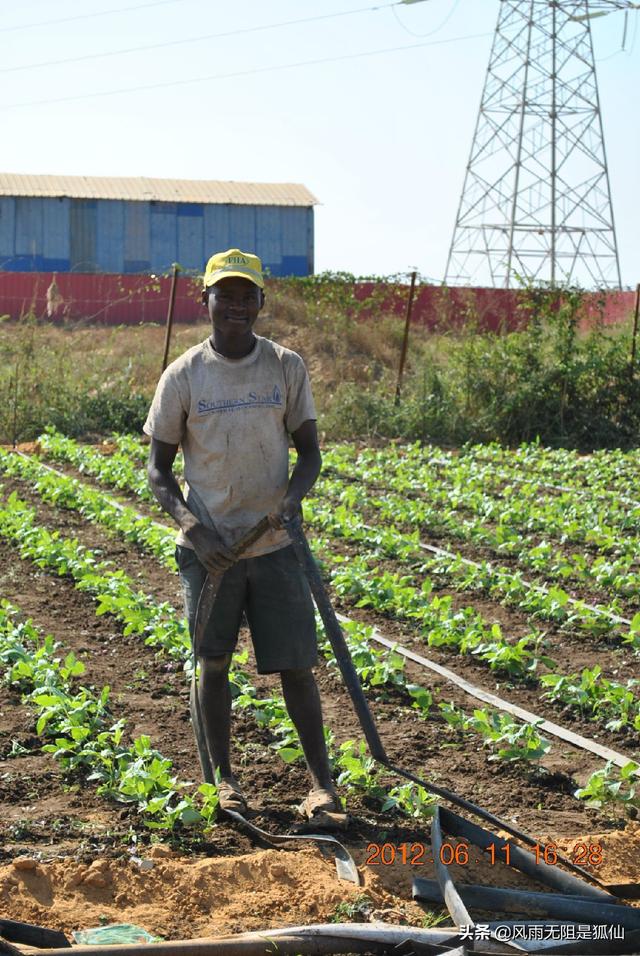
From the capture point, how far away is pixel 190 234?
33.8m

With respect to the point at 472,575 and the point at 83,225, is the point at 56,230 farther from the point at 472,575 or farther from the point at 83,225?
the point at 472,575

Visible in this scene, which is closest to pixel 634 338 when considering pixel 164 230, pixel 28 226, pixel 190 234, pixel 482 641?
pixel 482 641

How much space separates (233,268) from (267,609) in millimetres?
1165

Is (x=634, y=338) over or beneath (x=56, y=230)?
beneath

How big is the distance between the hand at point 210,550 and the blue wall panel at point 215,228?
100ft

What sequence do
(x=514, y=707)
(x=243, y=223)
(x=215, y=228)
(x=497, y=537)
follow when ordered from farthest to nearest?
(x=243, y=223) → (x=215, y=228) → (x=497, y=537) → (x=514, y=707)

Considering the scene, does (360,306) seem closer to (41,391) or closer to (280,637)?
(41,391)

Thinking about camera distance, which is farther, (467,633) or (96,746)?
(467,633)

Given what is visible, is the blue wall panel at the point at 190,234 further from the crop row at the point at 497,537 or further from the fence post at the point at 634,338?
the crop row at the point at 497,537

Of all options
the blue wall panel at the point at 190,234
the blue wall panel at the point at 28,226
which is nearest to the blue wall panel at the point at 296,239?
the blue wall panel at the point at 190,234

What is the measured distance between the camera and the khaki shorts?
13.7ft

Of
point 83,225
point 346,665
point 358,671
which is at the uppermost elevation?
point 83,225

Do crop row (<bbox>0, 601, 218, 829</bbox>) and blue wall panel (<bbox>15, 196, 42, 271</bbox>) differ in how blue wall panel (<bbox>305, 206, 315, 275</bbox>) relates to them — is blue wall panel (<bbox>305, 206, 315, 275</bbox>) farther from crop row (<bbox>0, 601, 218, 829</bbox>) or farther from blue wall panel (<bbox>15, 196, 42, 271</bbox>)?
crop row (<bbox>0, 601, 218, 829</bbox>)

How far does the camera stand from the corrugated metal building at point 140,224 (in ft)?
108
